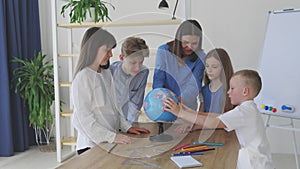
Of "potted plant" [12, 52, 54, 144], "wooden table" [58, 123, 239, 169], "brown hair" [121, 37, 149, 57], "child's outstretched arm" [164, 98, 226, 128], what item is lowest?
"potted plant" [12, 52, 54, 144]

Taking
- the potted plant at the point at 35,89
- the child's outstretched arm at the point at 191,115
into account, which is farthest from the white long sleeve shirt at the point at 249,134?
the potted plant at the point at 35,89

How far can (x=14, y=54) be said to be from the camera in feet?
13.5

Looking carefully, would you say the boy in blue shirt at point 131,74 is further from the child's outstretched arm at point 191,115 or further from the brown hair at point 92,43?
the child's outstretched arm at point 191,115

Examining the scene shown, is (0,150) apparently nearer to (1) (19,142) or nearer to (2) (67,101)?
(1) (19,142)

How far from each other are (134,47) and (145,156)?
1.50 feet

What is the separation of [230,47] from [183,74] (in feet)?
8.46

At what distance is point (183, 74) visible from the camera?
1603 mm

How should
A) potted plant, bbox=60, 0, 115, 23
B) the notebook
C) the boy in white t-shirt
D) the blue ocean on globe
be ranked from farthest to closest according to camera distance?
1. potted plant, bbox=60, 0, 115, 23
2. the boy in white t-shirt
3. the blue ocean on globe
4. the notebook

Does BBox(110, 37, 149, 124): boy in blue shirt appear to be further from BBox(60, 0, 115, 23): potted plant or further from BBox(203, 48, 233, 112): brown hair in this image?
BBox(60, 0, 115, 23): potted plant

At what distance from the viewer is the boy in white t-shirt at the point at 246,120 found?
1.58 meters

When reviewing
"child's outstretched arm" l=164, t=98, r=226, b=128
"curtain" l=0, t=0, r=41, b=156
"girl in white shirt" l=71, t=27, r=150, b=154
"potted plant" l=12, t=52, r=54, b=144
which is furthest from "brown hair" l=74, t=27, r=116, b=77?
"curtain" l=0, t=0, r=41, b=156

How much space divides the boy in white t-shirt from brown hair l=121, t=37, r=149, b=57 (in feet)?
0.90

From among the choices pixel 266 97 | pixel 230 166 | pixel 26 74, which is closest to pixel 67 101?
pixel 26 74

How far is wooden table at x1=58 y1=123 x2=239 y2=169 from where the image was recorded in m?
1.36
